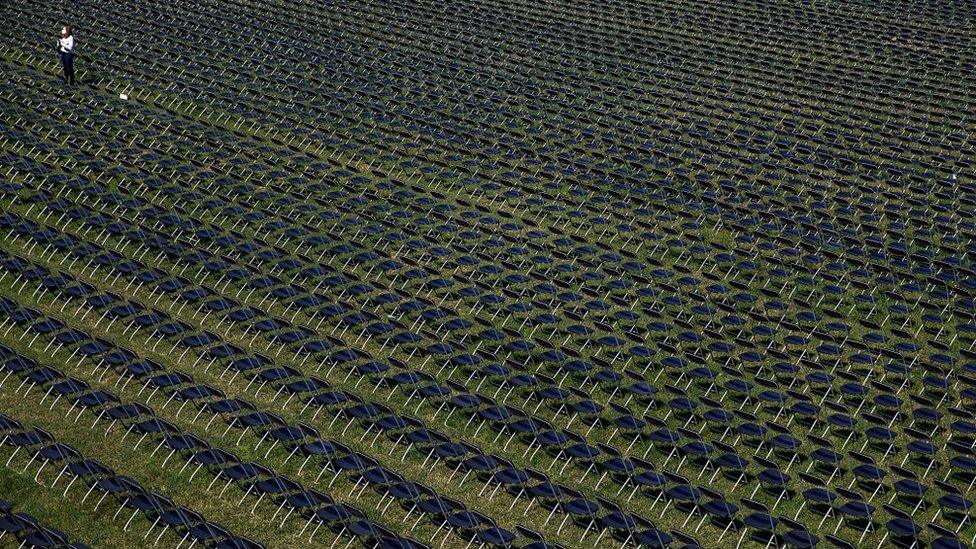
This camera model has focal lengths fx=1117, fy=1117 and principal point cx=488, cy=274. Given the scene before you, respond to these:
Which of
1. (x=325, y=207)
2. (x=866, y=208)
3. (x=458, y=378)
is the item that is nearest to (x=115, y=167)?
(x=325, y=207)

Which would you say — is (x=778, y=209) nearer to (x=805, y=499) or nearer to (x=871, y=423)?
(x=871, y=423)

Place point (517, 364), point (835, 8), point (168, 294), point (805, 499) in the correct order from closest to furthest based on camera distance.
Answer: point (805, 499) < point (517, 364) < point (168, 294) < point (835, 8)

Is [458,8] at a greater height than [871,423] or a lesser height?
greater

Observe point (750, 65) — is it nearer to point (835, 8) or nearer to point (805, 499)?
point (835, 8)

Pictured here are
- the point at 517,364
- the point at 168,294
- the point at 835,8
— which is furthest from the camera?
the point at 835,8

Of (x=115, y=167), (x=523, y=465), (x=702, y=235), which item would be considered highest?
(x=702, y=235)

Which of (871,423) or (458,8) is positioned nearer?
(871,423)

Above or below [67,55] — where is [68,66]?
below

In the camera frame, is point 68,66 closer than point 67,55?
No
